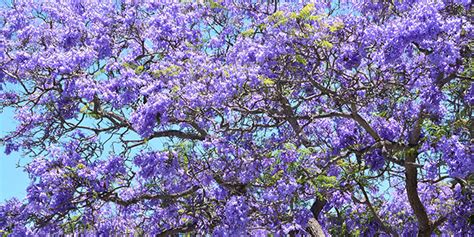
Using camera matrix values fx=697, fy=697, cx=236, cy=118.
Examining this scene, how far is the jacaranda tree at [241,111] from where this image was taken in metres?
8.50

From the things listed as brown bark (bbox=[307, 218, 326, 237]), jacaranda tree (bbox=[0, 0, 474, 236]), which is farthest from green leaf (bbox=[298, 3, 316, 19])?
brown bark (bbox=[307, 218, 326, 237])

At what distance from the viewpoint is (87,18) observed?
10.4 m

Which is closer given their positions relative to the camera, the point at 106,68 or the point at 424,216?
the point at 106,68

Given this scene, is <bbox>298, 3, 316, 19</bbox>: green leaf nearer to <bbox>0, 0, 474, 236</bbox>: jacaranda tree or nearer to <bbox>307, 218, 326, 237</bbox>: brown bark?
<bbox>0, 0, 474, 236</bbox>: jacaranda tree

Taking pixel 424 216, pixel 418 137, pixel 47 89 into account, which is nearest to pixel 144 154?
pixel 47 89

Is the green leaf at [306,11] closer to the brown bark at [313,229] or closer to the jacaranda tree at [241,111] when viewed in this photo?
Result: the jacaranda tree at [241,111]

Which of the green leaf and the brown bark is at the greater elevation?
the green leaf

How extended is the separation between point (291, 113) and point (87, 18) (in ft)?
11.1

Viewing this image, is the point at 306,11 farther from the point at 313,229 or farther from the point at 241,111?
the point at 313,229

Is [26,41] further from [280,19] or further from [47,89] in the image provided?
[280,19]

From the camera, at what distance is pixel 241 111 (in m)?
9.25

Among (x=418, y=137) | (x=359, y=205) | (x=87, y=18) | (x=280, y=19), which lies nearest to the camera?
(x=280, y=19)

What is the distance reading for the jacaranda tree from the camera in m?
8.50

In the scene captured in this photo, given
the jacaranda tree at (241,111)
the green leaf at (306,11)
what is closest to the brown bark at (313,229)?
the jacaranda tree at (241,111)
